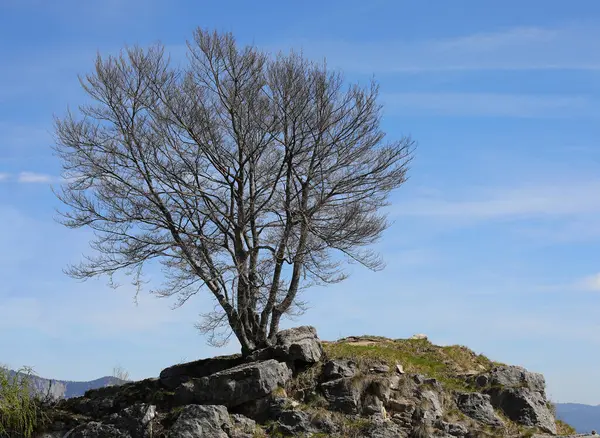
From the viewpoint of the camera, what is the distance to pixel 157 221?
54.5ft

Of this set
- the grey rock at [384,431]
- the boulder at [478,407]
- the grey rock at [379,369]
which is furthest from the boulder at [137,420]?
the boulder at [478,407]

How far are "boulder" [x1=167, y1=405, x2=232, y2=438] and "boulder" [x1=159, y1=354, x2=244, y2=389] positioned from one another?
3.13 meters

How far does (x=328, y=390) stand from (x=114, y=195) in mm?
6572

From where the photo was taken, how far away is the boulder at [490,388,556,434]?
15.3 metres

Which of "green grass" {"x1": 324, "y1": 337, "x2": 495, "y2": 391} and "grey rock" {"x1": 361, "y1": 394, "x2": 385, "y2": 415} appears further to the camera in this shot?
"green grass" {"x1": 324, "y1": 337, "x2": 495, "y2": 391}

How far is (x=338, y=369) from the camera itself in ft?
48.7

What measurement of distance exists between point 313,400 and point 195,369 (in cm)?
356

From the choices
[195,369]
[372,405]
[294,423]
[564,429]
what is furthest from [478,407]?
[195,369]

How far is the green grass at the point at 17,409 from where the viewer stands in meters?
14.4

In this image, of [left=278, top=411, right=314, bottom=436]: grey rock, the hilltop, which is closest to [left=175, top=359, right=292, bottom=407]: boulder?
the hilltop

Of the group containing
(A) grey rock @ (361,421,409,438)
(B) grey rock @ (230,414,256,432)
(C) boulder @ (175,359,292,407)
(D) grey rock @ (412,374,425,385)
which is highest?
(D) grey rock @ (412,374,425,385)

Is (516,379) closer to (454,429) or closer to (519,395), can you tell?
(519,395)

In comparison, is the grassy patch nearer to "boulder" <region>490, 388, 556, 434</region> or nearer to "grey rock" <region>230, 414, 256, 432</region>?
"boulder" <region>490, 388, 556, 434</region>

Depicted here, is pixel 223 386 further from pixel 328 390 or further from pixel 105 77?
pixel 105 77
